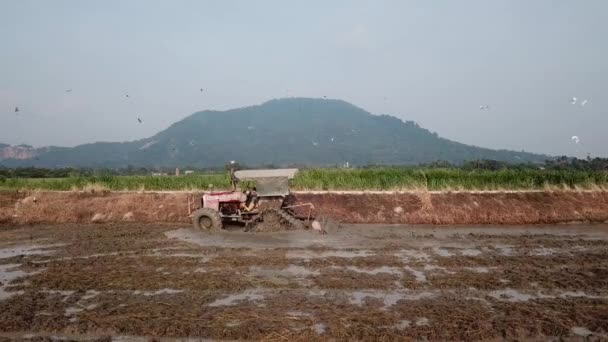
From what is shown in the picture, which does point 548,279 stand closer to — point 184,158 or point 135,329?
point 135,329

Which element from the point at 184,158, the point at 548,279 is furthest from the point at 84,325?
the point at 184,158

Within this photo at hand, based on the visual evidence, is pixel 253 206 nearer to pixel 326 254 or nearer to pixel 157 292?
pixel 326 254

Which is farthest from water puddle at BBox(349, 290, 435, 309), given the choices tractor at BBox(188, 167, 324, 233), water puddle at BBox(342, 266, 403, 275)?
tractor at BBox(188, 167, 324, 233)

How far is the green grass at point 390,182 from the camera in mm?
23781

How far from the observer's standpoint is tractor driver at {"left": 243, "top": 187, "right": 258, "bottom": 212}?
55.1ft

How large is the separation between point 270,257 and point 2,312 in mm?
5866

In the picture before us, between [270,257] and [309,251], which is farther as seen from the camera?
[309,251]

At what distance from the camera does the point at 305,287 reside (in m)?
9.44

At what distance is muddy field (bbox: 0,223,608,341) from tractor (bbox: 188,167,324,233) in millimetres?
707

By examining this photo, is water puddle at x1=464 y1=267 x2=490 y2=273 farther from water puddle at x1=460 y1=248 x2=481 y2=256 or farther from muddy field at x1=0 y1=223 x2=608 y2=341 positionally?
water puddle at x1=460 y1=248 x2=481 y2=256

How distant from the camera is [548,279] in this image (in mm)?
9961

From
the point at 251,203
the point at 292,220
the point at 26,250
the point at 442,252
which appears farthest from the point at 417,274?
the point at 26,250

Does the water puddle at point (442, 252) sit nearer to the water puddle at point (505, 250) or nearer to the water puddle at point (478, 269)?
the water puddle at point (505, 250)

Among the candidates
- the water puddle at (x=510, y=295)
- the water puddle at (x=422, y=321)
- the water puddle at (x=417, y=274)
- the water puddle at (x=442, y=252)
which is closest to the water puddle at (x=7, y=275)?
the water puddle at (x=422, y=321)
